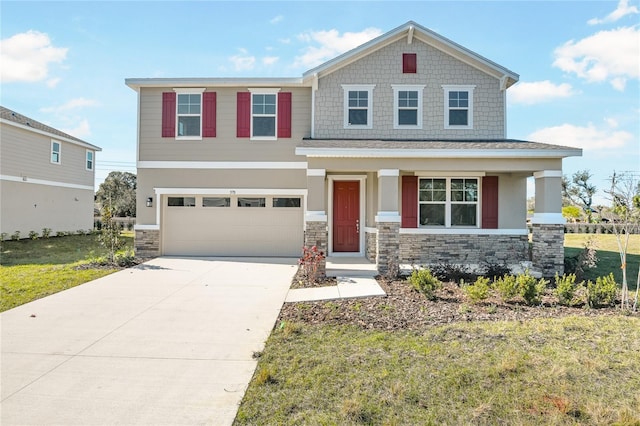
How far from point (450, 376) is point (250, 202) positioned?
992cm

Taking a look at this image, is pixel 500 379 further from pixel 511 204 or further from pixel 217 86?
pixel 217 86

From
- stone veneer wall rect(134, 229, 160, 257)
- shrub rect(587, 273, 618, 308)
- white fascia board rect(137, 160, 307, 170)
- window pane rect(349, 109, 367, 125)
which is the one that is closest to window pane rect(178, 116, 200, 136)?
white fascia board rect(137, 160, 307, 170)

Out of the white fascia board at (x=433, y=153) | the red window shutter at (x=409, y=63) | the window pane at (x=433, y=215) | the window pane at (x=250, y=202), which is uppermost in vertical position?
the red window shutter at (x=409, y=63)

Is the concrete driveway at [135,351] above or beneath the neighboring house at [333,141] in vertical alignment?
beneath

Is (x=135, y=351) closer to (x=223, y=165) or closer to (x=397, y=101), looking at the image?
(x=223, y=165)

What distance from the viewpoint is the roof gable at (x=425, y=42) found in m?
12.0

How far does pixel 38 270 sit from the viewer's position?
396 inches

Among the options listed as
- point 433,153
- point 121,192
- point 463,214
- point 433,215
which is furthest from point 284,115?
point 121,192

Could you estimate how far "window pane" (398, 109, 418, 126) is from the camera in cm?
1224

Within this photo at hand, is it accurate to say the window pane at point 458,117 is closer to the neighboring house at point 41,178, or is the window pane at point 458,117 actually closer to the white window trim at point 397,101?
the white window trim at point 397,101

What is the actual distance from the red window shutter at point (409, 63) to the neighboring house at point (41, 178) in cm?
1754

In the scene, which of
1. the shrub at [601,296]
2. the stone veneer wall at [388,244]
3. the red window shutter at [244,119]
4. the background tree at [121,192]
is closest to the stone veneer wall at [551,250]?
the shrub at [601,296]

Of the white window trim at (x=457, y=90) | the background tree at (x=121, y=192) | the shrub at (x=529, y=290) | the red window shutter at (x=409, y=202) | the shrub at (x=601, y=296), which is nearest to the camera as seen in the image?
the shrub at (x=601, y=296)

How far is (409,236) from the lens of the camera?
11.3m
